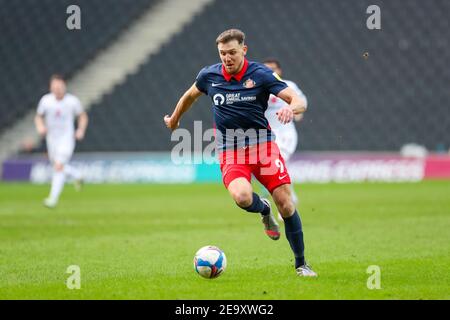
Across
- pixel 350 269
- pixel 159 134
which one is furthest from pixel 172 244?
pixel 159 134

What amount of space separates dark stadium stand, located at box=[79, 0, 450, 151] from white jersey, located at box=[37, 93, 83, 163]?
7.87 metres

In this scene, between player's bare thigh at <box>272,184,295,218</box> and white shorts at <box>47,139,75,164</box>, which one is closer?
player's bare thigh at <box>272,184,295,218</box>

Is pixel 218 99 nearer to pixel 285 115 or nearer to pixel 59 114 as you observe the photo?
pixel 285 115

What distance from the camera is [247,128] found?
7.93m

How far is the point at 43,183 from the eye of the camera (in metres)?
22.3

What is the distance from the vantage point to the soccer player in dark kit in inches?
301

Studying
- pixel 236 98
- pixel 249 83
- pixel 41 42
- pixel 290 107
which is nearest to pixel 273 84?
pixel 249 83

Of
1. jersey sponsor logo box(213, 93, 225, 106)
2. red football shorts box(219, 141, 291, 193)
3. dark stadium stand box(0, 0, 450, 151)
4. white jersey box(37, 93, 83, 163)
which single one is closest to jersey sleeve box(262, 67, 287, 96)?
jersey sponsor logo box(213, 93, 225, 106)

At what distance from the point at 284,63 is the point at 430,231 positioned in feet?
49.7

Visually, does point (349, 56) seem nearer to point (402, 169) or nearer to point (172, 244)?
point (402, 169)

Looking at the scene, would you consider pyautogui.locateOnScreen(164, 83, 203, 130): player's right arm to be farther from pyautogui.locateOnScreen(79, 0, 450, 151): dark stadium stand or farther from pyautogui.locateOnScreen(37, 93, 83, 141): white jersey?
pyautogui.locateOnScreen(79, 0, 450, 151): dark stadium stand

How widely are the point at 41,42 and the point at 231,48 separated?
1932 centimetres

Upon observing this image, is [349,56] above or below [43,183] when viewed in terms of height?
above

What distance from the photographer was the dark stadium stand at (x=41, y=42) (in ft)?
83.0
